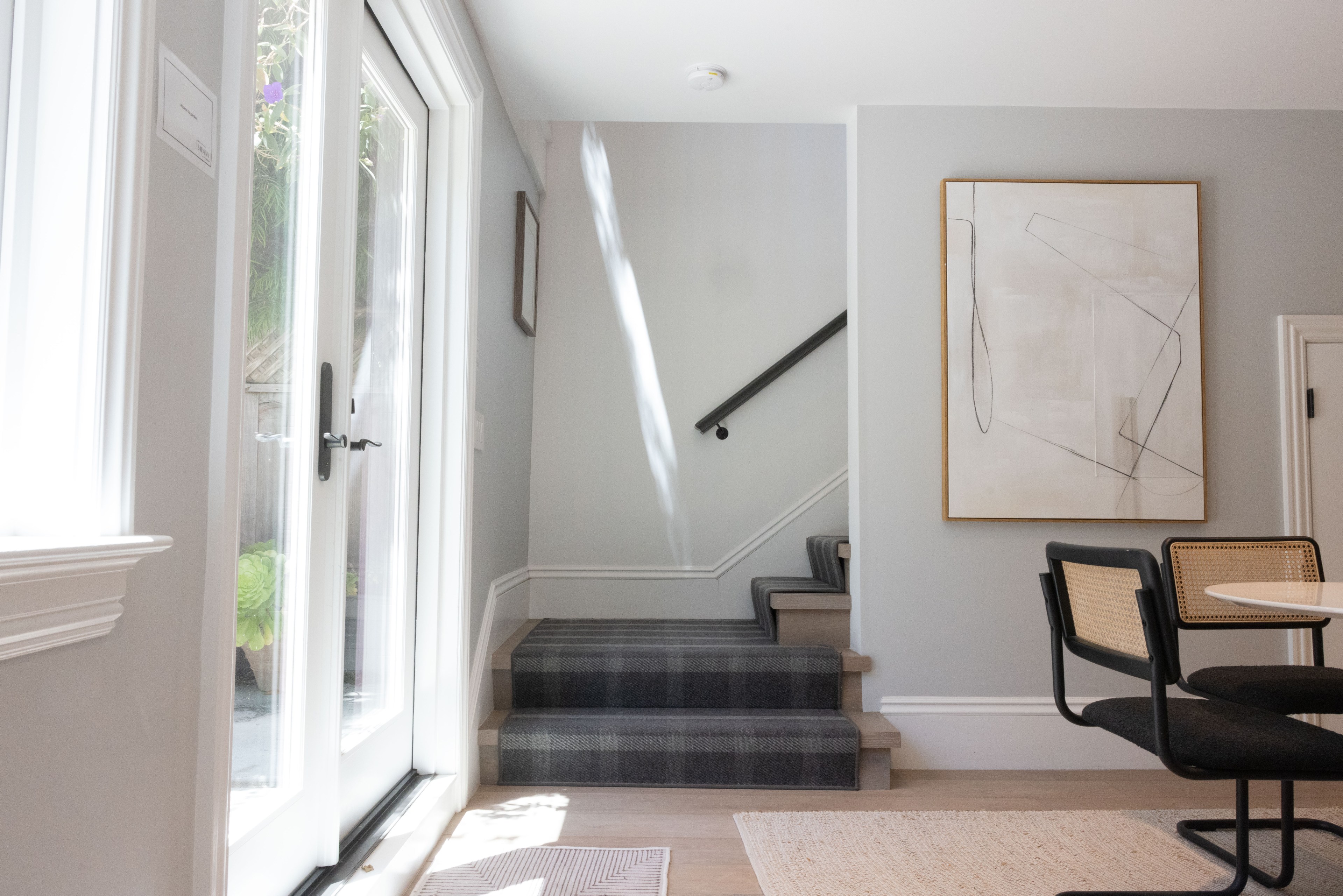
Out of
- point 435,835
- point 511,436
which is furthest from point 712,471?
point 435,835

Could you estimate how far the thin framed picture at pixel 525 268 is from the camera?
3291 mm

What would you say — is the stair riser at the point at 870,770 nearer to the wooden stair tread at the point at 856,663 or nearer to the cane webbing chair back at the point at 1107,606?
the wooden stair tread at the point at 856,663

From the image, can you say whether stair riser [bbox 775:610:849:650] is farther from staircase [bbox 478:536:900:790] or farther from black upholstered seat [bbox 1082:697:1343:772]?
black upholstered seat [bbox 1082:697:1343:772]

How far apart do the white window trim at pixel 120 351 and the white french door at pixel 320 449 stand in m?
0.53

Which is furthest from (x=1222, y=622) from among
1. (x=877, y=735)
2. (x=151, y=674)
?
(x=151, y=674)

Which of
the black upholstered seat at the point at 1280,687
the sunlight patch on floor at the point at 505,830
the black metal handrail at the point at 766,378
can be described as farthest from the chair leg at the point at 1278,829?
the black metal handrail at the point at 766,378

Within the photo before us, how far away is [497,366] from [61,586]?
89.2 inches

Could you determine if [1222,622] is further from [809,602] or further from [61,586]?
[61,586]

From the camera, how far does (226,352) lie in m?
1.10

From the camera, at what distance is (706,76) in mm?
2830

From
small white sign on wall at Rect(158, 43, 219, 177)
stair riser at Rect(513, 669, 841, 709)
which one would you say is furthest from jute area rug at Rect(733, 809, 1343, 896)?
small white sign on wall at Rect(158, 43, 219, 177)

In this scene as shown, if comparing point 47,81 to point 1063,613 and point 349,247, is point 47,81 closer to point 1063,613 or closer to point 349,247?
point 349,247

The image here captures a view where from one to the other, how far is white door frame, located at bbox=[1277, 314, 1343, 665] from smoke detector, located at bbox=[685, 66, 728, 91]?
2.08 metres

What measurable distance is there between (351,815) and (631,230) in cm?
276
